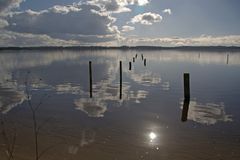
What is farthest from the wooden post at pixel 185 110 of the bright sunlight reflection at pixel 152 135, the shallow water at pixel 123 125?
the bright sunlight reflection at pixel 152 135

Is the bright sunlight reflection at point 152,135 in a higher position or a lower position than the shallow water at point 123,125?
lower

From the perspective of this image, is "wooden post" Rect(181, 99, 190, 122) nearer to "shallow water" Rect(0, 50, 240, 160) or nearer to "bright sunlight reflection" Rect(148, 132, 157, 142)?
"shallow water" Rect(0, 50, 240, 160)

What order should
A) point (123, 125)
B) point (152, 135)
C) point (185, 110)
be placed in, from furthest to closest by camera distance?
point (185, 110)
point (123, 125)
point (152, 135)

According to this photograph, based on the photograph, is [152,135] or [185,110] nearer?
[152,135]

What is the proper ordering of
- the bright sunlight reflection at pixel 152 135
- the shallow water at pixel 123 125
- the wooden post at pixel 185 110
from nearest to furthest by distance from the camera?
the shallow water at pixel 123 125, the bright sunlight reflection at pixel 152 135, the wooden post at pixel 185 110

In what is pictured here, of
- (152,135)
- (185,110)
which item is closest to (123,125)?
(152,135)

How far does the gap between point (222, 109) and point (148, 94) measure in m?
7.18

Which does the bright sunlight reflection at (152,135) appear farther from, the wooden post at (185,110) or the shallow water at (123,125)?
the wooden post at (185,110)

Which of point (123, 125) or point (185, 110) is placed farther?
point (185, 110)

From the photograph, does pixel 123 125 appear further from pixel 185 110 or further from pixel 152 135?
pixel 185 110

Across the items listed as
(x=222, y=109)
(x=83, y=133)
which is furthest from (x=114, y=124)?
(x=222, y=109)

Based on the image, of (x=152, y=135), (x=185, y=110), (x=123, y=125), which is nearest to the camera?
(x=152, y=135)

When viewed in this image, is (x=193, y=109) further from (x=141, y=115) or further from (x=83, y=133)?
(x=83, y=133)

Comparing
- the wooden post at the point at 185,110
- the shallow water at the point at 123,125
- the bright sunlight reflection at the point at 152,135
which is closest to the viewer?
the shallow water at the point at 123,125
